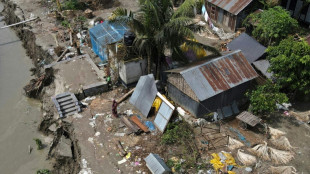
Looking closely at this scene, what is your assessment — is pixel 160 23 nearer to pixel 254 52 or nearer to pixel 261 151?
pixel 254 52

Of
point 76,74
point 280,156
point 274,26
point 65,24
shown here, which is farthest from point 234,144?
point 65,24

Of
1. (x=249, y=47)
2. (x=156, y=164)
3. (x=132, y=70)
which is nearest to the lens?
(x=156, y=164)

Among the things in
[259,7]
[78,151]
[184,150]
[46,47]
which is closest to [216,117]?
[184,150]

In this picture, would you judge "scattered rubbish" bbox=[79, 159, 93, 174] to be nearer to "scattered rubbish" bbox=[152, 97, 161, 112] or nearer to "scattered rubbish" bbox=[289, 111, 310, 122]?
"scattered rubbish" bbox=[152, 97, 161, 112]

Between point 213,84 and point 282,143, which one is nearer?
point 282,143

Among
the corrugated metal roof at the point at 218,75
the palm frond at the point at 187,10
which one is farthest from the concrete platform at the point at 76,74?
the palm frond at the point at 187,10

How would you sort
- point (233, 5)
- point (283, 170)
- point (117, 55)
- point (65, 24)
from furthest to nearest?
point (65, 24)
point (233, 5)
point (117, 55)
point (283, 170)

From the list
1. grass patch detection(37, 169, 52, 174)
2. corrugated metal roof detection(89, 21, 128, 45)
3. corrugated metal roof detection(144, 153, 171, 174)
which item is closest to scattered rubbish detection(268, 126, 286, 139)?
corrugated metal roof detection(144, 153, 171, 174)
